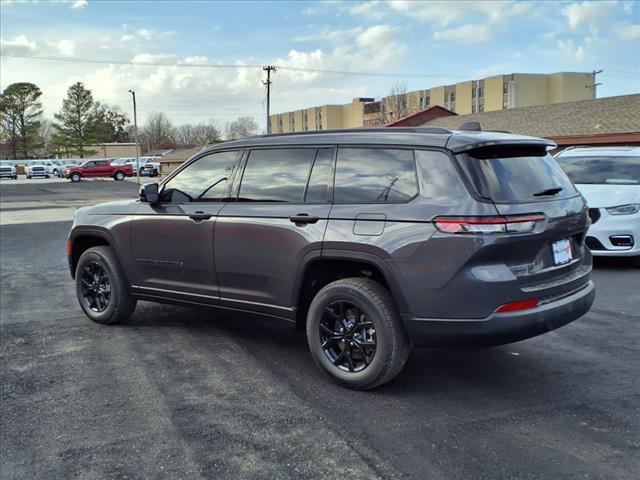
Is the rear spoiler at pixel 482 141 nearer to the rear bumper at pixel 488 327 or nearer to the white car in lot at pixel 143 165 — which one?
the rear bumper at pixel 488 327

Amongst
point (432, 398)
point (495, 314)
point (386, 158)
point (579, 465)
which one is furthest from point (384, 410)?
point (386, 158)

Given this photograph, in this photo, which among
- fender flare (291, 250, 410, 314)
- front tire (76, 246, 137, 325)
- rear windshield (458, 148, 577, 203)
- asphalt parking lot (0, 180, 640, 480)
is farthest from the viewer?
front tire (76, 246, 137, 325)

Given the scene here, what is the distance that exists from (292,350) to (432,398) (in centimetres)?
149

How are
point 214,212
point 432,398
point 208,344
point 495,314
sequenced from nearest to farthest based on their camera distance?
1. point 495,314
2. point 432,398
3. point 214,212
4. point 208,344

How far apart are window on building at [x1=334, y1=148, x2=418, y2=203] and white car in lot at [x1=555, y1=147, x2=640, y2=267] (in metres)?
5.56

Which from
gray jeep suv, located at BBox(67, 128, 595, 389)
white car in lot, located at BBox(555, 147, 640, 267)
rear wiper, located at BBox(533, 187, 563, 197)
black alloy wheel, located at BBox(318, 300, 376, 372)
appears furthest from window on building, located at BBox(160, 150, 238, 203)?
white car in lot, located at BBox(555, 147, 640, 267)

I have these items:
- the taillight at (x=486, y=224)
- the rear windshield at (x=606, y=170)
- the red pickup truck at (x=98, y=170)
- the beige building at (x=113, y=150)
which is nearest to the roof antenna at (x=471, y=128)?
the taillight at (x=486, y=224)

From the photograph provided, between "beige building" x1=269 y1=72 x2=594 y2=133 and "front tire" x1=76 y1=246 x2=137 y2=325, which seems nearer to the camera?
"front tire" x1=76 y1=246 x2=137 y2=325

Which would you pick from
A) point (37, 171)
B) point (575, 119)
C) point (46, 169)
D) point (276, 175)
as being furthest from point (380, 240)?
point (46, 169)

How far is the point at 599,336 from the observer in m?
5.37

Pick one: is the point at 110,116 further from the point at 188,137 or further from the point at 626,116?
the point at 626,116

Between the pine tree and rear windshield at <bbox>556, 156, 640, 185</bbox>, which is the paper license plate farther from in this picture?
the pine tree

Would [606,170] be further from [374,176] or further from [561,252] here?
[374,176]

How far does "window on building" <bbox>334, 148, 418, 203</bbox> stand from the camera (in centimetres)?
394
